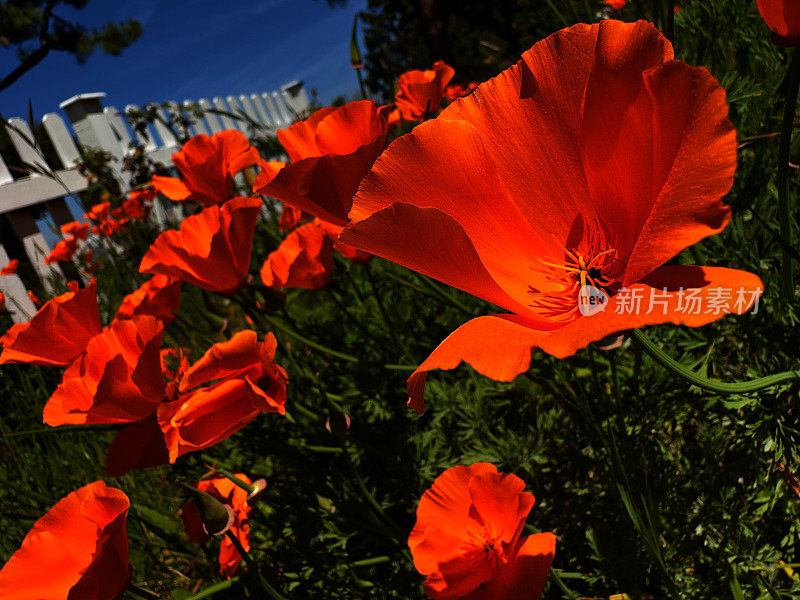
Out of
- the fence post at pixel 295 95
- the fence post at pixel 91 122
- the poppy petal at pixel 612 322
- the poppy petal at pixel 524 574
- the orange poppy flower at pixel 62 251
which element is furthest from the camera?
the fence post at pixel 295 95

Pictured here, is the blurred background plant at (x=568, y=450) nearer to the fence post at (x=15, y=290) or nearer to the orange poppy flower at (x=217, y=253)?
the orange poppy flower at (x=217, y=253)

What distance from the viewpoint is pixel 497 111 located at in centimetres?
67

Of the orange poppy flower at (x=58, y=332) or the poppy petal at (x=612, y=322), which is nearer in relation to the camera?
the poppy petal at (x=612, y=322)

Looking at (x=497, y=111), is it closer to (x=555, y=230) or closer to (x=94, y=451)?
(x=555, y=230)

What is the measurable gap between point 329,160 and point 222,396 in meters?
0.41

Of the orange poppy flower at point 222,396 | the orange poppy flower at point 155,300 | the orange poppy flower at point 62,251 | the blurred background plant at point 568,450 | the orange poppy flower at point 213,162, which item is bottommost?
the blurred background plant at point 568,450

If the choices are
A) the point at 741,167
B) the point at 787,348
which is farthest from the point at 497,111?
the point at 741,167

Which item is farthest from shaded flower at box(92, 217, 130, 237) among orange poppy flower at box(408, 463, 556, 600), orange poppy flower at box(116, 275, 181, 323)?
orange poppy flower at box(408, 463, 556, 600)

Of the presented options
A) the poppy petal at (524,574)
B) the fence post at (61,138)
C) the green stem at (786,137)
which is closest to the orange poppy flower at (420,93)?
the green stem at (786,137)

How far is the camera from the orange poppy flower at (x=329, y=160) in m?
0.82

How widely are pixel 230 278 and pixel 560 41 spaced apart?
31.6 inches

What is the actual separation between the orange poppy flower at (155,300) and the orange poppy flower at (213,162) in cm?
30

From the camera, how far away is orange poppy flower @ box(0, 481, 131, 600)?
0.79m

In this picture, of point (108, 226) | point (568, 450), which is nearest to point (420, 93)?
→ point (568, 450)
